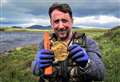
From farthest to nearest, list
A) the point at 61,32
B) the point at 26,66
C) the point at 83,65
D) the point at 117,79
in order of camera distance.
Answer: the point at 26,66 → the point at 117,79 → the point at 61,32 → the point at 83,65

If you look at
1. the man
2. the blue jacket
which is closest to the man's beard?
the man

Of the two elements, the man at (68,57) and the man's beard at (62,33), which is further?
the man's beard at (62,33)

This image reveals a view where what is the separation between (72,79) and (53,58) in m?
0.39

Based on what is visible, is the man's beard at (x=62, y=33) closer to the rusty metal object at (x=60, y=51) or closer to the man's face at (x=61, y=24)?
the man's face at (x=61, y=24)

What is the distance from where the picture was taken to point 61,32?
506cm

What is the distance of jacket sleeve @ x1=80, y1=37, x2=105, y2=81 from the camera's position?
4777mm

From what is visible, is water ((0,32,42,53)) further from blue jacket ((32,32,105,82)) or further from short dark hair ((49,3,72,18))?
blue jacket ((32,32,105,82))

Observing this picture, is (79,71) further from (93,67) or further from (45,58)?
(45,58)

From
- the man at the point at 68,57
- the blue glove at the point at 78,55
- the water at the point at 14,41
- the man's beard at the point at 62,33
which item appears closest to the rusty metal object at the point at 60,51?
the man at the point at 68,57

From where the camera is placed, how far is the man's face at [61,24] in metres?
5.05

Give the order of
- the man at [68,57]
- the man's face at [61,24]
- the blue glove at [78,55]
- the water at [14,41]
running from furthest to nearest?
1. the water at [14,41]
2. the man's face at [61,24]
3. the man at [68,57]
4. the blue glove at [78,55]

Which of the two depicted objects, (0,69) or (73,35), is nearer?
(73,35)

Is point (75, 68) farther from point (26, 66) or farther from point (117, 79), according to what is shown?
point (26, 66)

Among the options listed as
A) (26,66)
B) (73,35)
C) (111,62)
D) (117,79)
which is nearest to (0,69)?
(26,66)
